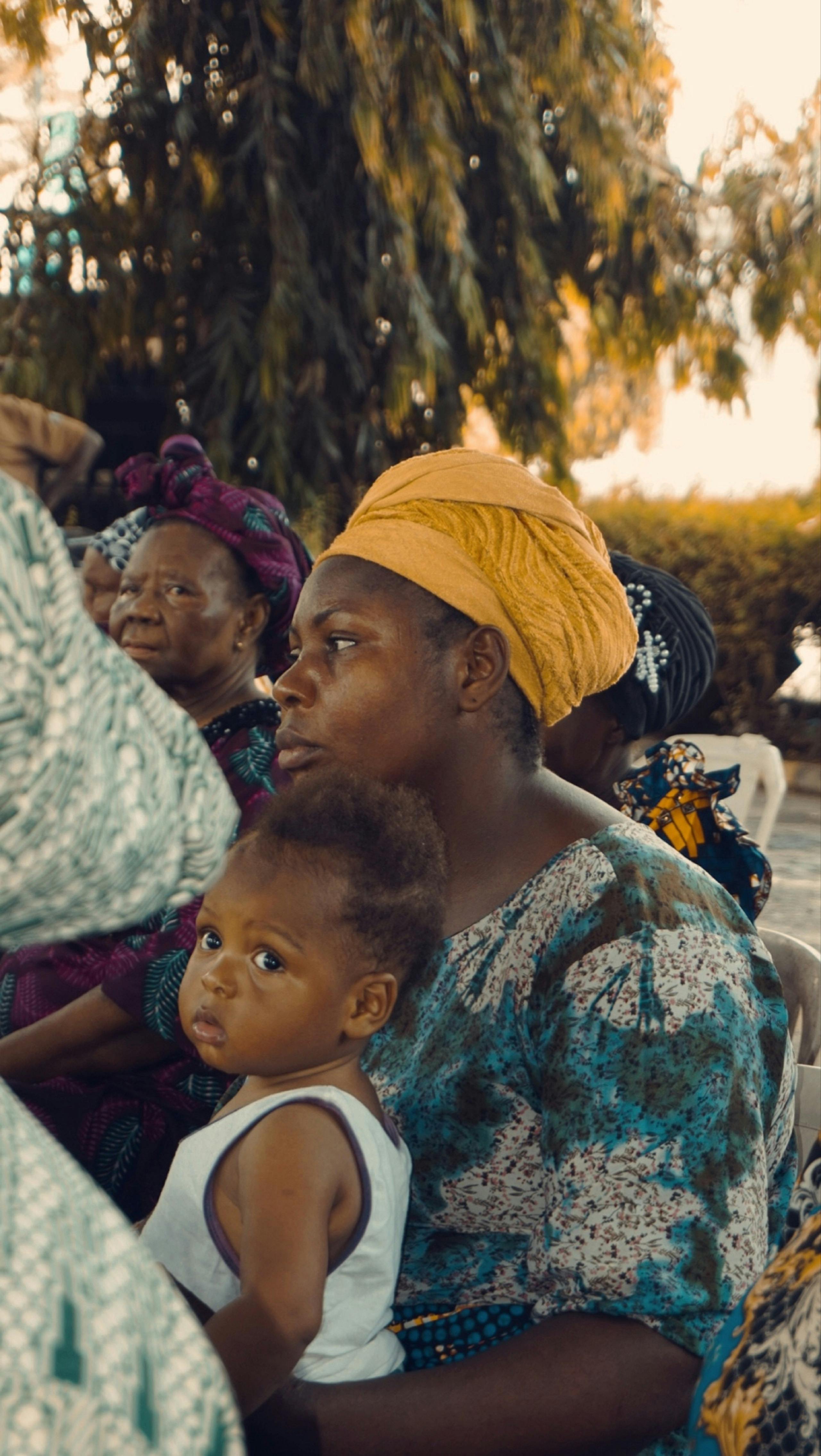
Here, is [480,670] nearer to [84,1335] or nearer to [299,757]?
[299,757]

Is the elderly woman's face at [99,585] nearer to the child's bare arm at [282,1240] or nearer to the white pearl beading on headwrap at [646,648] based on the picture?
the white pearl beading on headwrap at [646,648]

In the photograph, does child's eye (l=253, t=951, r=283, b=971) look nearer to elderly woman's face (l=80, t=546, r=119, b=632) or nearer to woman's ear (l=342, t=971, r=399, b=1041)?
woman's ear (l=342, t=971, r=399, b=1041)

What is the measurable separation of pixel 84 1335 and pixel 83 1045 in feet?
5.83

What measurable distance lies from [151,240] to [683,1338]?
311 inches

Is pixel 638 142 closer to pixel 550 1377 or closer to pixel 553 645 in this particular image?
pixel 553 645

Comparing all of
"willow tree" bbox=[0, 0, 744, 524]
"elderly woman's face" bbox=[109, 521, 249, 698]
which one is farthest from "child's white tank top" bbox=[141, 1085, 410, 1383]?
"willow tree" bbox=[0, 0, 744, 524]

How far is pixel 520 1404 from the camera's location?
1455 mm

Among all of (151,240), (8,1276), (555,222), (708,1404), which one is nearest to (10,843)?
(8,1276)

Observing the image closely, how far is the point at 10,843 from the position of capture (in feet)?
2.24

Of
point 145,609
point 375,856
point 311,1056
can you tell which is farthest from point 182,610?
point 311,1056

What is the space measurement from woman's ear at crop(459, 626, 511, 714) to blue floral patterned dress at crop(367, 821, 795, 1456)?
312 mm

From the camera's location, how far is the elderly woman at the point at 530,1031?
1451 millimetres

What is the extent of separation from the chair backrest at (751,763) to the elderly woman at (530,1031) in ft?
12.2

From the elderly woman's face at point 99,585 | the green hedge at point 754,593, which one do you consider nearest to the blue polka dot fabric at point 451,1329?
the elderly woman's face at point 99,585
